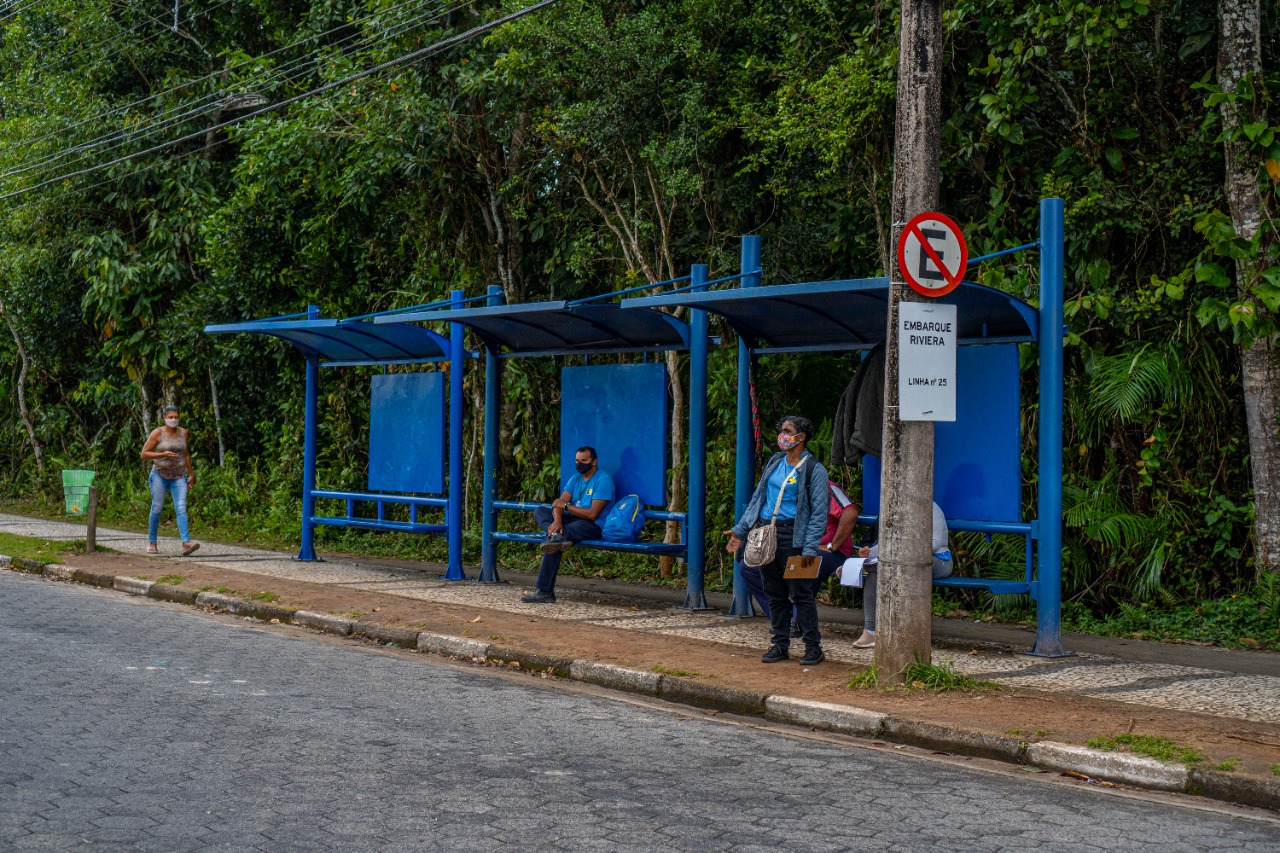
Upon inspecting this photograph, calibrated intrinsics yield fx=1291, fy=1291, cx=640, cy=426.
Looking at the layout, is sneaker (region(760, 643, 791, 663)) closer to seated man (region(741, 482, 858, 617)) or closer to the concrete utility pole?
seated man (region(741, 482, 858, 617))

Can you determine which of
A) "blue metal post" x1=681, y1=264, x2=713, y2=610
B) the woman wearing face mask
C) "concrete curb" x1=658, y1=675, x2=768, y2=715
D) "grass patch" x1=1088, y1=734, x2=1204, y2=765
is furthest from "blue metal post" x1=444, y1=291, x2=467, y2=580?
"grass patch" x1=1088, y1=734, x2=1204, y2=765

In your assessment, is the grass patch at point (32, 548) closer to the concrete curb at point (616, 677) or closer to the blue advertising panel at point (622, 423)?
the blue advertising panel at point (622, 423)

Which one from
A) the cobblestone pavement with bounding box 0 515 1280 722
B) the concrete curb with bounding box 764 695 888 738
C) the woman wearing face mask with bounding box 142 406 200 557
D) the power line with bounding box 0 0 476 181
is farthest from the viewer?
the power line with bounding box 0 0 476 181

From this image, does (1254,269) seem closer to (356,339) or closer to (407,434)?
(407,434)

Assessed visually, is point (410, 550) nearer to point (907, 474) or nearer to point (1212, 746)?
point (907, 474)

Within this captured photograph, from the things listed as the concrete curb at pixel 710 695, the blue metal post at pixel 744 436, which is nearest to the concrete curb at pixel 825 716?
the concrete curb at pixel 710 695

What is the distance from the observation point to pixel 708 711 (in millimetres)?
8188

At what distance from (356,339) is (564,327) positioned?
10.9 feet

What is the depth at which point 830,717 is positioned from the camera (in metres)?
7.68

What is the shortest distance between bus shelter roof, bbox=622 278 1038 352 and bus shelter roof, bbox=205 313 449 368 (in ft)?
14.0

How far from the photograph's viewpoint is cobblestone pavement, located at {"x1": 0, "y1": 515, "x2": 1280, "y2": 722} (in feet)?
26.3

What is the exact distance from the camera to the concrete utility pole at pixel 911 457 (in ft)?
26.9

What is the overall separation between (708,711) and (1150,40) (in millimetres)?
7852

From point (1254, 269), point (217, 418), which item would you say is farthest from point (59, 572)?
point (1254, 269)
